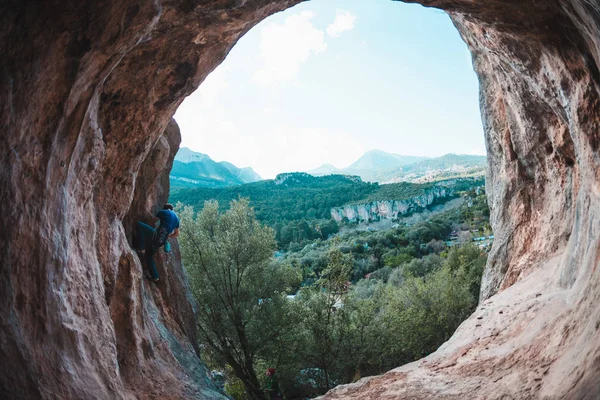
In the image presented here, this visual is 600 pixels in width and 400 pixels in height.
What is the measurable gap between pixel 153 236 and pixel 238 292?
27.2ft

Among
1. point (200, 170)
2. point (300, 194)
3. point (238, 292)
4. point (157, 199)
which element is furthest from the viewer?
point (200, 170)

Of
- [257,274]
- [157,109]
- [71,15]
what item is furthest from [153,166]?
[257,274]

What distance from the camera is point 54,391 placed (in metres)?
4.21

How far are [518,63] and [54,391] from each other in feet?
34.7

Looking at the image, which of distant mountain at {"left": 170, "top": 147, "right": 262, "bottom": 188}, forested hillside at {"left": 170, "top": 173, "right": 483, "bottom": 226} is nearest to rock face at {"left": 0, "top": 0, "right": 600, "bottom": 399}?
forested hillside at {"left": 170, "top": 173, "right": 483, "bottom": 226}

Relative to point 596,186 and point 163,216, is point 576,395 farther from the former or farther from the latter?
point 163,216

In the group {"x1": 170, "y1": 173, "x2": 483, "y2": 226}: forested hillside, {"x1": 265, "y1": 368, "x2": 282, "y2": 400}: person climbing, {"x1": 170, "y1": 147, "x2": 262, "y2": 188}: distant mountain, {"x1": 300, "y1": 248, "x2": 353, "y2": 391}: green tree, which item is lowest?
{"x1": 265, "y1": 368, "x2": 282, "y2": 400}: person climbing

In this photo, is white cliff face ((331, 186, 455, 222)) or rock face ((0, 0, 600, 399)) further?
white cliff face ((331, 186, 455, 222))

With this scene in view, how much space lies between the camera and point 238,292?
1770 centimetres

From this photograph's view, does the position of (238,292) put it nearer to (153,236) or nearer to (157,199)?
(157,199)

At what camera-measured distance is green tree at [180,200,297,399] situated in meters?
17.1

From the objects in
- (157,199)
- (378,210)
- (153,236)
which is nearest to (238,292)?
(157,199)

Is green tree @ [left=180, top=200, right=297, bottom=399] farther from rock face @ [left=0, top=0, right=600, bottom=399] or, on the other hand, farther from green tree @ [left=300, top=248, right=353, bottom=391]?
rock face @ [left=0, top=0, right=600, bottom=399]

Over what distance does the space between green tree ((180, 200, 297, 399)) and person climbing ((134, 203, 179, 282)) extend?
718 cm
